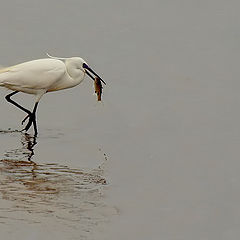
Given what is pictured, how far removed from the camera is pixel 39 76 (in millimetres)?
11852

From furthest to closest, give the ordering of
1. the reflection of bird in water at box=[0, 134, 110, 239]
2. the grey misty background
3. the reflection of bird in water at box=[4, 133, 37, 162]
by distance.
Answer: the reflection of bird in water at box=[4, 133, 37, 162], the grey misty background, the reflection of bird in water at box=[0, 134, 110, 239]

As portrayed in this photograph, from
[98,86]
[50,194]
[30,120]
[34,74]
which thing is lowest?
[50,194]

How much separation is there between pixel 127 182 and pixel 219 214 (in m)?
1.38

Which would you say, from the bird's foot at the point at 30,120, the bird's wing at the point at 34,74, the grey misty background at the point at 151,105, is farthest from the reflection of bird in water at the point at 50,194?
the bird's wing at the point at 34,74

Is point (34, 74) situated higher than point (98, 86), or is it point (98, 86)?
A: point (34, 74)

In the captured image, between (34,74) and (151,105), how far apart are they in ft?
8.17

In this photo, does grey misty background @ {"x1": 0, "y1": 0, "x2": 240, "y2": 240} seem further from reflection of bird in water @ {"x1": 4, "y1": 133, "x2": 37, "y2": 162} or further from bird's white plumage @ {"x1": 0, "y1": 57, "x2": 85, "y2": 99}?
bird's white plumage @ {"x1": 0, "y1": 57, "x2": 85, "y2": 99}

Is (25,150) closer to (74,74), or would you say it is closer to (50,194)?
(74,74)

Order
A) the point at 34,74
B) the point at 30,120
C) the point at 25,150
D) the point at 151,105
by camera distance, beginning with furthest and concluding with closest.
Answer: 1. the point at 151,105
2. the point at 30,120
3. the point at 34,74
4. the point at 25,150

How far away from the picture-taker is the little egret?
11.7 m

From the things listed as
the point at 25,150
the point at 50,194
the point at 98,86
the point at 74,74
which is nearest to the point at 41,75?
the point at 74,74

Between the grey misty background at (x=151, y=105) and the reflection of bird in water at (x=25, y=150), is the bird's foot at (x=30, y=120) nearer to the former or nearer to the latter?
the reflection of bird in water at (x=25, y=150)

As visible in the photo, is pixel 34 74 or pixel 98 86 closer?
pixel 34 74

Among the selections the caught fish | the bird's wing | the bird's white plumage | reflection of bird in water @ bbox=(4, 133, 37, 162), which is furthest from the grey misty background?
the bird's wing
